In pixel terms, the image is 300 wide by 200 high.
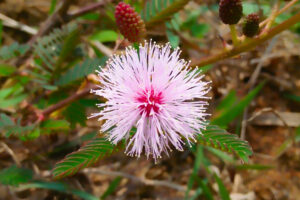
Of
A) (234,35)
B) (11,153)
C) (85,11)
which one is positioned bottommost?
(11,153)

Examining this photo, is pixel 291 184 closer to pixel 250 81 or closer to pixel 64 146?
pixel 250 81

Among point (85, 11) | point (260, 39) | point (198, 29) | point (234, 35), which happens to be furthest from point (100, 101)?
point (198, 29)

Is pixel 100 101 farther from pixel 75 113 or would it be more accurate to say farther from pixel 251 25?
pixel 251 25

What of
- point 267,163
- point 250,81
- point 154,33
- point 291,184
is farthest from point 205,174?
point 154,33

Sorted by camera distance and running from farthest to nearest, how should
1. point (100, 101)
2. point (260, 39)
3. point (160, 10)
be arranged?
1. point (160, 10)
2. point (100, 101)
3. point (260, 39)

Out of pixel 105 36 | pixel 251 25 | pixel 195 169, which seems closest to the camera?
pixel 251 25

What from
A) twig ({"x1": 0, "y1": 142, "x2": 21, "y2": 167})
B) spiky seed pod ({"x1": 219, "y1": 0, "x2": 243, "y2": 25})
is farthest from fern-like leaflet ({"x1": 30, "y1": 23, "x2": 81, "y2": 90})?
spiky seed pod ({"x1": 219, "y1": 0, "x2": 243, "y2": 25})

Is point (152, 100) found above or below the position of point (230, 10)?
below

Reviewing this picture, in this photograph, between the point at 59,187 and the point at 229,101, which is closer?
the point at 59,187
